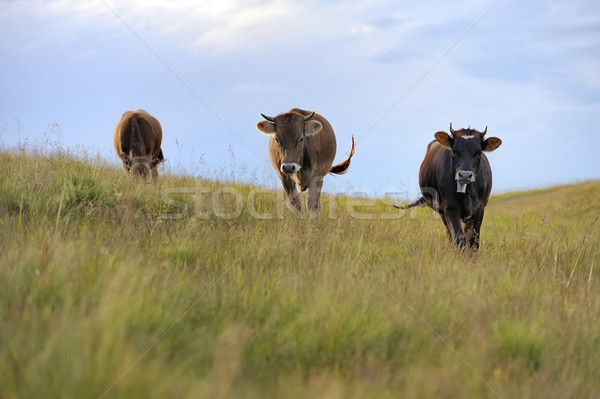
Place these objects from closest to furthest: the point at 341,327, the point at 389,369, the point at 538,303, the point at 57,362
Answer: the point at 57,362, the point at 389,369, the point at 341,327, the point at 538,303

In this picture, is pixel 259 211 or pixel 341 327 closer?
pixel 341 327

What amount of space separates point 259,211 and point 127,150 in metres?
6.02

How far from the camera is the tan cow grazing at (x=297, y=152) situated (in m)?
9.30

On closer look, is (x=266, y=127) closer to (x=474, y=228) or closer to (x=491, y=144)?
(x=491, y=144)

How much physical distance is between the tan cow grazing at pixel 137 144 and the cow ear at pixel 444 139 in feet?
22.5

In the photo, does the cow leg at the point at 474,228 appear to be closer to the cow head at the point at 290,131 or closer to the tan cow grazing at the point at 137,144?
the cow head at the point at 290,131

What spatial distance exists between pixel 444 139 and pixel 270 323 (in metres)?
5.61

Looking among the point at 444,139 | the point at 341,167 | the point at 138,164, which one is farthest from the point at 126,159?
the point at 444,139

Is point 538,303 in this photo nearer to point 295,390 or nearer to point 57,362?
point 295,390

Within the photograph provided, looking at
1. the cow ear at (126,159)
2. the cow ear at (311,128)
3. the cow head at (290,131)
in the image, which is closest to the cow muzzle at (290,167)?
the cow head at (290,131)

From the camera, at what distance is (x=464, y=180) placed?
762 centimetres

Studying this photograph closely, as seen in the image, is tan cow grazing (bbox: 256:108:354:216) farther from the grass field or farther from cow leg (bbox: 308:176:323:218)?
the grass field

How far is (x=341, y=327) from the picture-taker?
3.47 metres

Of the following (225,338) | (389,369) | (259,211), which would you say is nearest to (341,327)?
(389,369)
